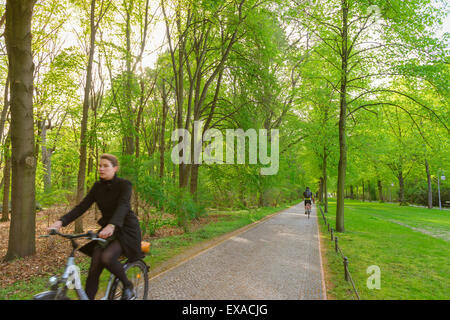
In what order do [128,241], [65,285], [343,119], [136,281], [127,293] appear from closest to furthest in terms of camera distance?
Result: 1. [65,285]
2. [128,241]
3. [127,293]
4. [136,281]
5. [343,119]

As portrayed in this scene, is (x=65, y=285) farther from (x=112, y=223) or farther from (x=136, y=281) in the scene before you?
(x=136, y=281)

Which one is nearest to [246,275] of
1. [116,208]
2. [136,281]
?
[136,281]

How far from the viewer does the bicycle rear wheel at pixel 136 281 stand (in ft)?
11.6

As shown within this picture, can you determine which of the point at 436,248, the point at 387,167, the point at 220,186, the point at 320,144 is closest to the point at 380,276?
the point at 436,248

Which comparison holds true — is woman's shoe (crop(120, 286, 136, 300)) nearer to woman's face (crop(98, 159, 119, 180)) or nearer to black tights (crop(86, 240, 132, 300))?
black tights (crop(86, 240, 132, 300))

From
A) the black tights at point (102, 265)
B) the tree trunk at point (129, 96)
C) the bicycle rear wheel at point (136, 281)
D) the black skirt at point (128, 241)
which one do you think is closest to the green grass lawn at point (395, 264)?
the bicycle rear wheel at point (136, 281)

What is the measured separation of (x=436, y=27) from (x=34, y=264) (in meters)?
16.1

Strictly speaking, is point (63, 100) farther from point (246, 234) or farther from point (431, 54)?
point (431, 54)

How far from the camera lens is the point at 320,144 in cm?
1934

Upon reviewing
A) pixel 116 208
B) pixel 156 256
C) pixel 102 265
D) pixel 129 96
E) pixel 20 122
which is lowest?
pixel 156 256

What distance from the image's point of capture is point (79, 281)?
10.1 ft

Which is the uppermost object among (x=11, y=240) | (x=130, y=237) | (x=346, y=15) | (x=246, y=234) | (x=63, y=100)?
(x=346, y=15)

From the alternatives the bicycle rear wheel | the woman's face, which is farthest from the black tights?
the woman's face

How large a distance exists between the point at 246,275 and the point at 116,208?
3997mm
